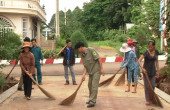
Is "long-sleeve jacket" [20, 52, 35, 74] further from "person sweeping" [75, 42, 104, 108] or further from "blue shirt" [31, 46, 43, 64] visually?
"blue shirt" [31, 46, 43, 64]

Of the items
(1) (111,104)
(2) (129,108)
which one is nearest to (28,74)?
(1) (111,104)

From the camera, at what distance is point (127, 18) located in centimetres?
5109

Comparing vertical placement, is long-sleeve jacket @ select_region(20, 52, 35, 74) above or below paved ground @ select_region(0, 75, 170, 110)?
above

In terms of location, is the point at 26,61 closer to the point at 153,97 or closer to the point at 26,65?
the point at 26,65

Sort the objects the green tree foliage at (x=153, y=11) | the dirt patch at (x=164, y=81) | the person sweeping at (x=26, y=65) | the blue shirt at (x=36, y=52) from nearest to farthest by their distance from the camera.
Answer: the person sweeping at (x=26, y=65) → the dirt patch at (x=164, y=81) → the blue shirt at (x=36, y=52) → the green tree foliage at (x=153, y=11)

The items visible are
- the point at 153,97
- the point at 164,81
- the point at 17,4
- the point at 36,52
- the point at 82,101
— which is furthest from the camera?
the point at 17,4

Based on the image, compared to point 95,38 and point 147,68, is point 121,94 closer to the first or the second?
point 147,68

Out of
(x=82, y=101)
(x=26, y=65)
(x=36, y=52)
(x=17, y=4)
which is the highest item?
(x=17, y=4)

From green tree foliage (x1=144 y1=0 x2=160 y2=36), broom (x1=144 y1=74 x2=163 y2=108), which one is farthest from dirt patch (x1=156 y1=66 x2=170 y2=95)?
green tree foliage (x1=144 y1=0 x2=160 y2=36)

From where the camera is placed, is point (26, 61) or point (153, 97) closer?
point (153, 97)

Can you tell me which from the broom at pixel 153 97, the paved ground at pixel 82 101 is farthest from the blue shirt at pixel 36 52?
the broom at pixel 153 97

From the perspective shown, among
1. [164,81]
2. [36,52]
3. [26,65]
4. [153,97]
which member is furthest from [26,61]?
[164,81]

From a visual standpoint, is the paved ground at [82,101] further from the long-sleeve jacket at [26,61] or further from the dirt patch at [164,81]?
the long-sleeve jacket at [26,61]

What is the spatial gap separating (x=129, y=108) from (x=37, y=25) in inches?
1126
